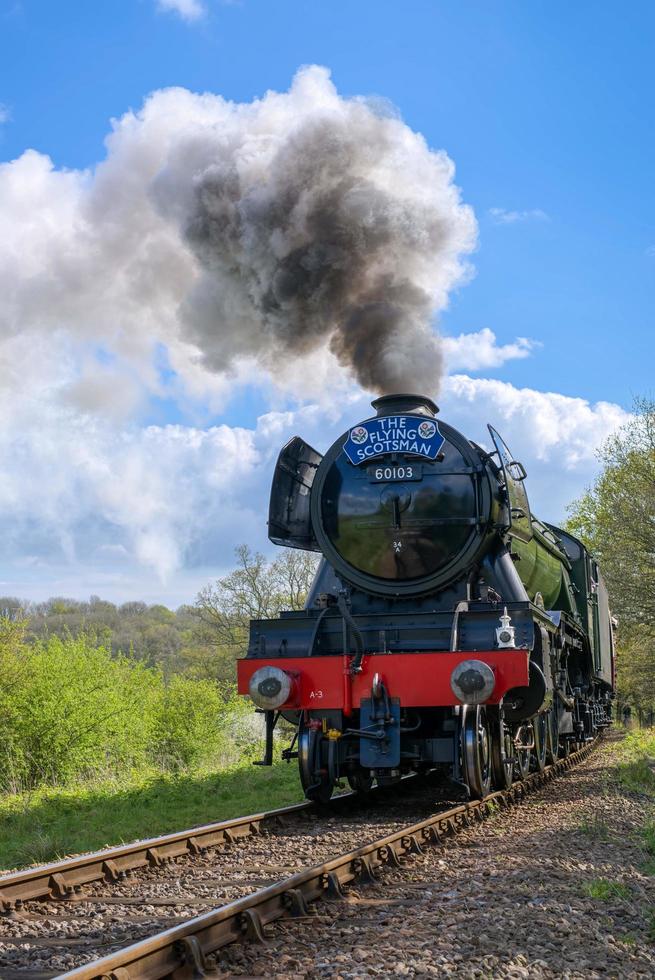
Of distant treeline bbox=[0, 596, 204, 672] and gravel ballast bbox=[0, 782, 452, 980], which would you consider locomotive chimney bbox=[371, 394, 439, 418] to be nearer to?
gravel ballast bbox=[0, 782, 452, 980]

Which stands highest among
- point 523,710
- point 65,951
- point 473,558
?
point 473,558

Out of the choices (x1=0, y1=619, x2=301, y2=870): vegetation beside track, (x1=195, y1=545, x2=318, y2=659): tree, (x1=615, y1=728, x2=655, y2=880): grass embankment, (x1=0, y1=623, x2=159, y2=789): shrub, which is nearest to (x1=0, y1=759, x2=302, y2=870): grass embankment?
(x1=0, y1=619, x2=301, y2=870): vegetation beside track

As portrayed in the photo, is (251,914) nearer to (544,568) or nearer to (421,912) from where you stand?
(421,912)

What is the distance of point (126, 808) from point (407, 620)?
392cm

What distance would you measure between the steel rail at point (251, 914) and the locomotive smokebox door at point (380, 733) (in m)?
0.74

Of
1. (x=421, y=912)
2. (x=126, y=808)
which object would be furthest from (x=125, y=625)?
(x=421, y=912)

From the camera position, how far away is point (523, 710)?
27.7 feet

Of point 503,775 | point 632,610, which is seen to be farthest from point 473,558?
point 632,610

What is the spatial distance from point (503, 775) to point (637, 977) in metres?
4.92

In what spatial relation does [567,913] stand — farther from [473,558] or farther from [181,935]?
[473,558]

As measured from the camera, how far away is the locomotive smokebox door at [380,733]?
7.82m

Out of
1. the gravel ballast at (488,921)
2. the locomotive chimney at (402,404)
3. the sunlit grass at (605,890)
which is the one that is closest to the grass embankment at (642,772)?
the gravel ballast at (488,921)

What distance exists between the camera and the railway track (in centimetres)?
377

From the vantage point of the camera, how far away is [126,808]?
10.1 meters
